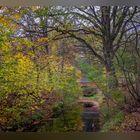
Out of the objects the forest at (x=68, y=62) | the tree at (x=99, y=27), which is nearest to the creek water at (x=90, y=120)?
the forest at (x=68, y=62)

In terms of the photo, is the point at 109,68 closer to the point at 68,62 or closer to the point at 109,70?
the point at 109,70

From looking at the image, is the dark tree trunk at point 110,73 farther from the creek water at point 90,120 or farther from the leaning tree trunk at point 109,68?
the creek water at point 90,120

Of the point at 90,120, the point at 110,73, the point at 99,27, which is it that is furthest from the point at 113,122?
the point at 99,27

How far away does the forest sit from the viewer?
346cm

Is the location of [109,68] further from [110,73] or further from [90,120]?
[90,120]

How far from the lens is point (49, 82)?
137 inches

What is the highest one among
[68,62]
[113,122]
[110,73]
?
[68,62]

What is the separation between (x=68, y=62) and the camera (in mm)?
3447

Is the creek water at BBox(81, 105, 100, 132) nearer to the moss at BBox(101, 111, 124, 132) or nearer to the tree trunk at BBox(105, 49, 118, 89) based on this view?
the moss at BBox(101, 111, 124, 132)

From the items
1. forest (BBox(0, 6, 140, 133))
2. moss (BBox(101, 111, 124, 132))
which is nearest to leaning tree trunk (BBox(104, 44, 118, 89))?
forest (BBox(0, 6, 140, 133))

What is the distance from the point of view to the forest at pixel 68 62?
11.3 ft

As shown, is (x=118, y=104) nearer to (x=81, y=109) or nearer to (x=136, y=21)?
(x=81, y=109)

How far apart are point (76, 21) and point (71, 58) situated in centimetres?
35

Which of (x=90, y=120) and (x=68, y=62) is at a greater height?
(x=68, y=62)
